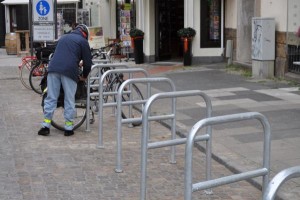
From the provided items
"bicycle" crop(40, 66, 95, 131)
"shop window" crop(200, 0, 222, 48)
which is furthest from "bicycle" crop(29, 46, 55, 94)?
Result: "shop window" crop(200, 0, 222, 48)

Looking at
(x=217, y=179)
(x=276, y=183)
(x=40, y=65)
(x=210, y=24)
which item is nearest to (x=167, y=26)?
(x=210, y=24)

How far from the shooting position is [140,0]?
20.2 m

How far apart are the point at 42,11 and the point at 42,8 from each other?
87 millimetres

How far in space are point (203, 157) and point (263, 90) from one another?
5405 millimetres

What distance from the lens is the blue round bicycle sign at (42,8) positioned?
15406 millimetres

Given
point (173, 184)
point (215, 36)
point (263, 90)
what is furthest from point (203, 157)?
point (215, 36)

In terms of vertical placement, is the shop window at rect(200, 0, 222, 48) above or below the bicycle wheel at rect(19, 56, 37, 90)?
above

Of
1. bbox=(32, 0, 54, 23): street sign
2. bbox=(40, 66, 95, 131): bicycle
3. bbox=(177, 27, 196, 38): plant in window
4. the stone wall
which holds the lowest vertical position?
bbox=(40, 66, 95, 131): bicycle

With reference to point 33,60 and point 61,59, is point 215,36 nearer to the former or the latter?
point 33,60

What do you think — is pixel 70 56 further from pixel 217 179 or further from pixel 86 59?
pixel 217 179

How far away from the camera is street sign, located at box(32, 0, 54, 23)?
15.4 metres

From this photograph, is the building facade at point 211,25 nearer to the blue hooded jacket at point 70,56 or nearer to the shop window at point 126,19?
the shop window at point 126,19

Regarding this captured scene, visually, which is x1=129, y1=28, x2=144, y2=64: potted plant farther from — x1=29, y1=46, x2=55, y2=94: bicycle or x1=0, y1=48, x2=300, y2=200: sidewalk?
x1=0, y1=48, x2=300, y2=200: sidewalk

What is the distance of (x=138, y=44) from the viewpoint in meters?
19.5
